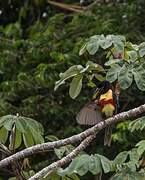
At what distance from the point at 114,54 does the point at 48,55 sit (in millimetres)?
1735

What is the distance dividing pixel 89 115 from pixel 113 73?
199 millimetres

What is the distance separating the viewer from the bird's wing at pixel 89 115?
1.69 meters

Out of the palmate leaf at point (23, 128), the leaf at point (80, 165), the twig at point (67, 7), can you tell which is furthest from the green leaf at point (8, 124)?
the twig at point (67, 7)

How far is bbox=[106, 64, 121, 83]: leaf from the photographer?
1.56 meters

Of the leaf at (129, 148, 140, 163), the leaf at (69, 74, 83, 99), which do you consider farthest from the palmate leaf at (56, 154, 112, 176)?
the leaf at (69, 74, 83, 99)

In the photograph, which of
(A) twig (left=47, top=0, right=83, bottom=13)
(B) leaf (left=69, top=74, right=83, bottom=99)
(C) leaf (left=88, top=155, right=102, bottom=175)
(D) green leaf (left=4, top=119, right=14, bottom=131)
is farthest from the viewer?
(A) twig (left=47, top=0, right=83, bottom=13)

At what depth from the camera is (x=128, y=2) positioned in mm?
3699

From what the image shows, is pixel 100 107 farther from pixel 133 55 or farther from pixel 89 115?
pixel 133 55

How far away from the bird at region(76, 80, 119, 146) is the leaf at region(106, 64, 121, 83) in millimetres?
96

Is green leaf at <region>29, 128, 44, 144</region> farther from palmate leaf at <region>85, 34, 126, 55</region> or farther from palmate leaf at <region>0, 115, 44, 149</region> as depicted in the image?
palmate leaf at <region>85, 34, 126, 55</region>

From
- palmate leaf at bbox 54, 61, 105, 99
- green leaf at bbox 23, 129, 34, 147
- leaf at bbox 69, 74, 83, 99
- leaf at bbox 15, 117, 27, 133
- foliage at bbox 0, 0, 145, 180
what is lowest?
foliage at bbox 0, 0, 145, 180

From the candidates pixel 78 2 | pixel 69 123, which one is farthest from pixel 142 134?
pixel 78 2

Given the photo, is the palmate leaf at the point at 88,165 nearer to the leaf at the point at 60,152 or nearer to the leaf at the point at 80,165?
the leaf at the point at 80,165

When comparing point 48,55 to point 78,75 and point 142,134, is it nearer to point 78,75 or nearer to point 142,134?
point 142,134
